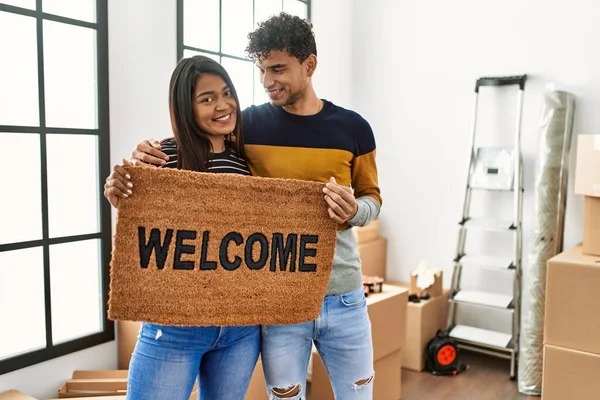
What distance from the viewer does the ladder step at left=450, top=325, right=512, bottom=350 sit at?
3191 millimetres

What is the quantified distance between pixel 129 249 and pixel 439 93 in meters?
2.78

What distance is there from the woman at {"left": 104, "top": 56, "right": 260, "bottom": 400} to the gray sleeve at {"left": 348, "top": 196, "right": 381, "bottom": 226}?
30cm

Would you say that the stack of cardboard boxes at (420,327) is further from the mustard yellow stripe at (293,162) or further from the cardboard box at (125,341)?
the mustard yellow stripe at (293,162)

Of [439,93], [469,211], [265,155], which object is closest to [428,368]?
[469,211]

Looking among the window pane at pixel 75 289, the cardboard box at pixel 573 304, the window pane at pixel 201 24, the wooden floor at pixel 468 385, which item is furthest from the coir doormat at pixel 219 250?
the wooden floor at pixel 468 385

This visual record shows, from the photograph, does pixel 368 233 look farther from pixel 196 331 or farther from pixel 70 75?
pixel 196 331

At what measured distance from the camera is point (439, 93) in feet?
11.7

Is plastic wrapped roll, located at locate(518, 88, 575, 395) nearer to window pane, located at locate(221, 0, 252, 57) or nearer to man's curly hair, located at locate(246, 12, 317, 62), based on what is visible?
window pane, located at locate(221, 0, 252, 57)

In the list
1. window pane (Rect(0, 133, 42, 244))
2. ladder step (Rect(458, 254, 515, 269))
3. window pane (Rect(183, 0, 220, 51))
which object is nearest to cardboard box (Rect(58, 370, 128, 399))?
window pane (Rect(0, 133, 42, 244))

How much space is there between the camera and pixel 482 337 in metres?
3.28

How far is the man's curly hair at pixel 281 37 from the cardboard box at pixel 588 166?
5.74ft

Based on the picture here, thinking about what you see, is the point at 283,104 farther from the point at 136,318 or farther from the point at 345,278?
the point at 136,318

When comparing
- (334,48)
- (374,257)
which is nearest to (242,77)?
(334,48)

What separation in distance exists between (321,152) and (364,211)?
7.0 inches
